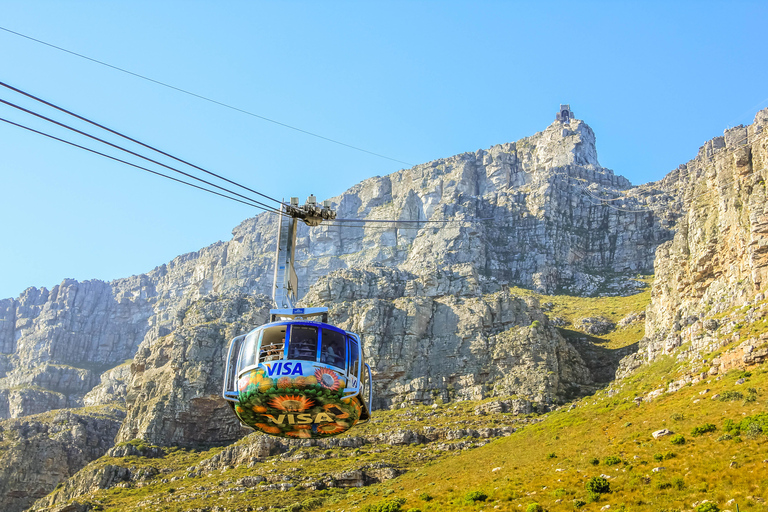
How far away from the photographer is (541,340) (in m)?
123

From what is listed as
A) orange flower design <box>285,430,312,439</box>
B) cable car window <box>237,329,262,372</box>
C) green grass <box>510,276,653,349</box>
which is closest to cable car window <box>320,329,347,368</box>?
cable car window <box>237,329,262,372</box>

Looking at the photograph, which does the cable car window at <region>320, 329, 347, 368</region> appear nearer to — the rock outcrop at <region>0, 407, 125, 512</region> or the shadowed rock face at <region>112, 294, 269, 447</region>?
the shadowed rock face at <region>112, 294, 269, 447</region>

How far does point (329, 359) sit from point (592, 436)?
52.0 meters

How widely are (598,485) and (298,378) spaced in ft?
103

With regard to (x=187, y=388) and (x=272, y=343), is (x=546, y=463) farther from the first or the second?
(x=187, y=388)

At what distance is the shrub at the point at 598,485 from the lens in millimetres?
50750

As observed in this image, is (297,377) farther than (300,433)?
No

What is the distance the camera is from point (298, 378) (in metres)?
29.0

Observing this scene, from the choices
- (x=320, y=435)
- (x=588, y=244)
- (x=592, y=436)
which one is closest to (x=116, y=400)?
(x=588, y=244)

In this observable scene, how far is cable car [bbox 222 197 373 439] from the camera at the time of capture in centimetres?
2927

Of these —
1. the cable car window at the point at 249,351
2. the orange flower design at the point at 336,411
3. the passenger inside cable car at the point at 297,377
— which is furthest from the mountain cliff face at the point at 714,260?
the cable car window at the point at 249,351

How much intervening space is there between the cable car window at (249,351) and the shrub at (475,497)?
34935mm

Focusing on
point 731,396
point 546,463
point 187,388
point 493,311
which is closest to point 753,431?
point 731,396

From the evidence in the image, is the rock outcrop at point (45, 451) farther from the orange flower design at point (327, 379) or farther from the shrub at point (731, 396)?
the orange flower design at point (327, 379)
